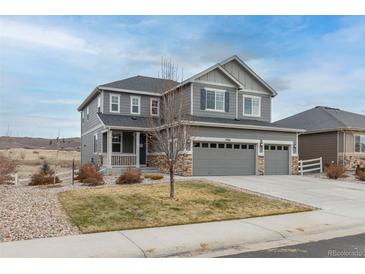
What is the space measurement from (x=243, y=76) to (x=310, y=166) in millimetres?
8739

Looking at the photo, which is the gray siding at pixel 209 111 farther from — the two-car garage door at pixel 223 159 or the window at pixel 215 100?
the two-car garage door at pixel 223 159

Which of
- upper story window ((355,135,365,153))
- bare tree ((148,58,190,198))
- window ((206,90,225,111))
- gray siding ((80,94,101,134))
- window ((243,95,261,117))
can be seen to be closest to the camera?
bare tree ((148,58,190,198))

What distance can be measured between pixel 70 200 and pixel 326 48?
11949mm

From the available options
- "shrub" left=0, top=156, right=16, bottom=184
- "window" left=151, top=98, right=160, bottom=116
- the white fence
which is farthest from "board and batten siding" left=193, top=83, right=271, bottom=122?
"shrub" left=0, top=156, right=16, bottom=184

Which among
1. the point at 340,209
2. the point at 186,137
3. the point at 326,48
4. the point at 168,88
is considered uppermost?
the point at 326,48

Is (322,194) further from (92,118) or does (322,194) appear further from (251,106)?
(92,118)

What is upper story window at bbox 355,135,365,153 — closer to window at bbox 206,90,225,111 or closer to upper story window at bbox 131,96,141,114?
window at bbox 206,90,225,111

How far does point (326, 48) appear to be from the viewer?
1524 cm

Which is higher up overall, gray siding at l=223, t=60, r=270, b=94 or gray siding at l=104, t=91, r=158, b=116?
gray siding at l=223, t=60, r=270, b=94

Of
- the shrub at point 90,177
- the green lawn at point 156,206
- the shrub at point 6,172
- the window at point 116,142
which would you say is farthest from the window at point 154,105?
the green lawn at point 156,206

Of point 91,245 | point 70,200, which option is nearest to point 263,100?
point 70,200

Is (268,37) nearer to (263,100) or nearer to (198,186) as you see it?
(198,186)

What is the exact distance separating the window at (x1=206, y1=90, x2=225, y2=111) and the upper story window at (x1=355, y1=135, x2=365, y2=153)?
1182 centimetres

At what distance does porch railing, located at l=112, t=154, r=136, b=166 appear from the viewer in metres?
22.8
